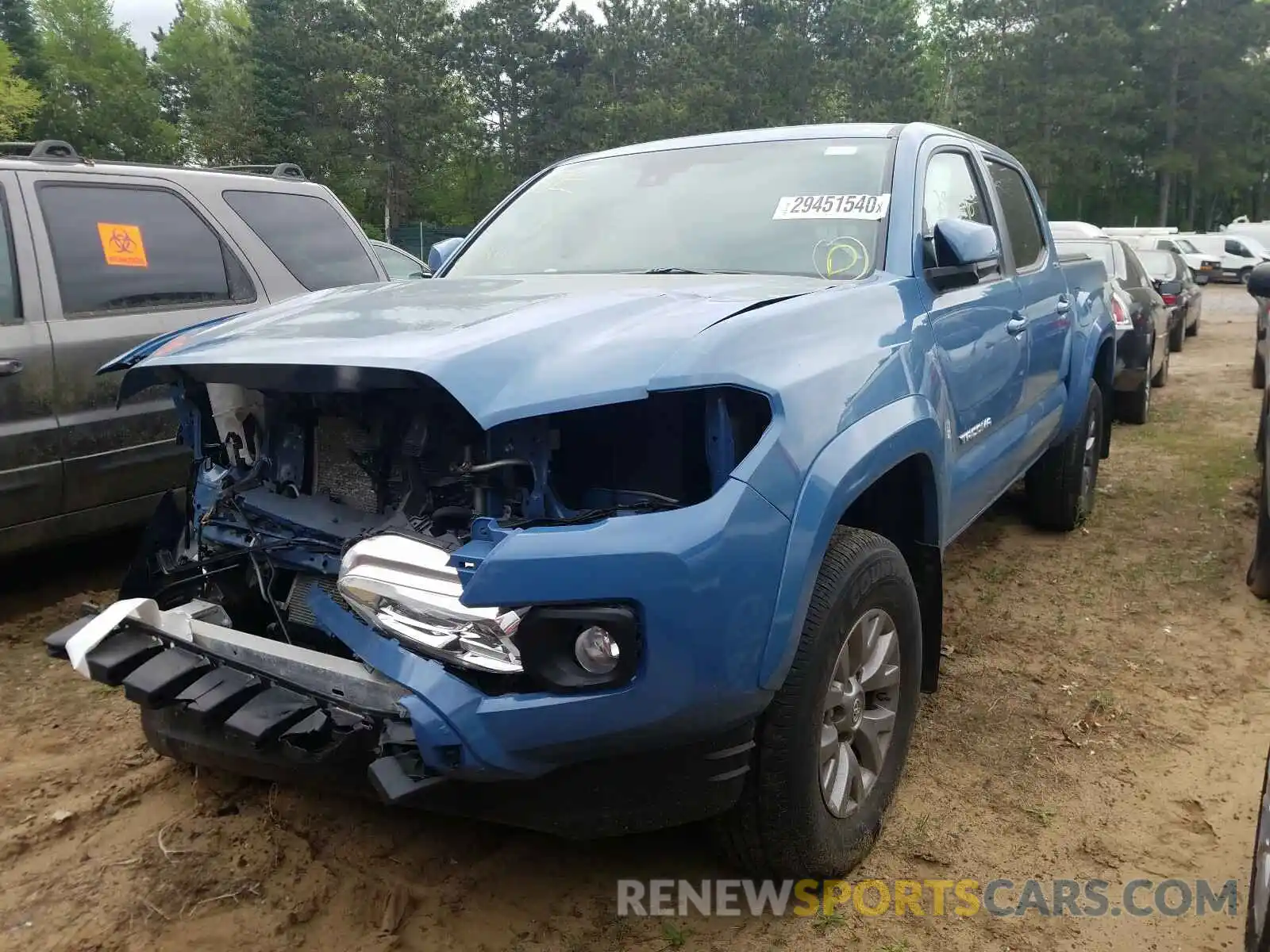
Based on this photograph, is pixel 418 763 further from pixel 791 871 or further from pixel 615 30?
pixel 615 30

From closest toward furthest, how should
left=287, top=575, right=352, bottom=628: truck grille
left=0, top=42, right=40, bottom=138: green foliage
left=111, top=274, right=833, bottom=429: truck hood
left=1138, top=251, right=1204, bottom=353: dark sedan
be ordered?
left=111, top=274, right=833, bottom=429: truck hood
left=287, top=575, right=352, bottom=628: truck grille
left=1138, top=251, right=1204, bottom=353: dark sedan
left=0, top=42, right=40, bottom=138: green foliage

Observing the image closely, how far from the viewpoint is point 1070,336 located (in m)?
4.86

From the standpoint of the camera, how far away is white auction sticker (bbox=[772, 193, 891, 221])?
3.16 meters

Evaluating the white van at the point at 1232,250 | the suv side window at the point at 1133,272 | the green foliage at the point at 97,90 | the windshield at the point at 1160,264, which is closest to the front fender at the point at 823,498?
the suv side window at the point at 1133,272

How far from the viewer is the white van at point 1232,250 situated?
26.6m

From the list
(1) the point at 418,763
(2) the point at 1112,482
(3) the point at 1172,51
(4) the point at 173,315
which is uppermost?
(3) the point at 1172,51

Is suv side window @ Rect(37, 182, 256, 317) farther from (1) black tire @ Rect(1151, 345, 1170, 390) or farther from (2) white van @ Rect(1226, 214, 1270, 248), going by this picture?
(2) white van @ Rect(1226, 214, 1270, 248)

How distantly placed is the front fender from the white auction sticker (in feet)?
2.56

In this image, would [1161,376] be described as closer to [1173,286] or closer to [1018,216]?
[1173,286]

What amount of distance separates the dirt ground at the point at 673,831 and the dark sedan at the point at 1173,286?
9205 millimetres

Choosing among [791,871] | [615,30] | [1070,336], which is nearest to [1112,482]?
[1070,336]

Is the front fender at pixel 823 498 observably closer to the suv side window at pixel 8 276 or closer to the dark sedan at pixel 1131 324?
the suv side window at pixel 8 276

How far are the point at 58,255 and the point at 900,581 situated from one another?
3.71 m

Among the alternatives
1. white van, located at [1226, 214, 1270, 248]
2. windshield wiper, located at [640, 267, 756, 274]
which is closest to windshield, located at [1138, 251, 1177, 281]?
windshield wiper, located at [640, 267, 756, 274]
